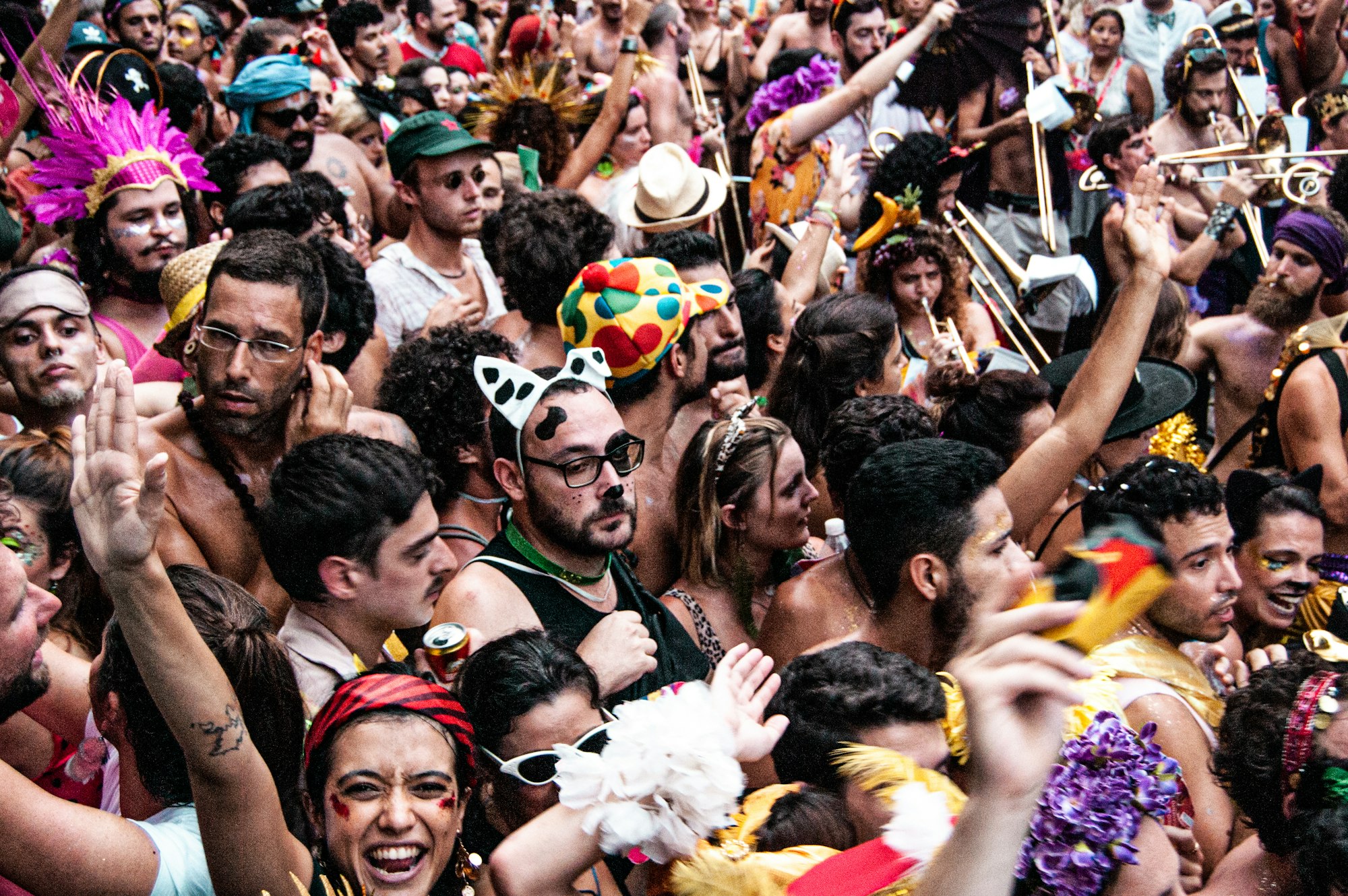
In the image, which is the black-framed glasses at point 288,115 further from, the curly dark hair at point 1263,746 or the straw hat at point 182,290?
the curly dark hair at point 1263,746

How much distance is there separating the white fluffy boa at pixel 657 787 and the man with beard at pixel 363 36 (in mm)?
6474

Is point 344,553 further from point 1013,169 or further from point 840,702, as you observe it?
point 1013,169

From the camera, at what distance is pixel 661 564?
414cm

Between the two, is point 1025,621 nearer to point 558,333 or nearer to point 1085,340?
point 558,333

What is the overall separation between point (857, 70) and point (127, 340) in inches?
208

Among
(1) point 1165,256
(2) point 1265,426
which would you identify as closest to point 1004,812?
(1) point 1165,256

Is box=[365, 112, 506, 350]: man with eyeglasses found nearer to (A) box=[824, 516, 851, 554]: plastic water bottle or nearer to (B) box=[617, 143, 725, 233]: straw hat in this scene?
(B) box=[617, 143, 725, 233]: straw hat

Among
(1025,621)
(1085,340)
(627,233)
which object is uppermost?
(1025,621)

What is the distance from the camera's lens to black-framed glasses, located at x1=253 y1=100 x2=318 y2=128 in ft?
19.2

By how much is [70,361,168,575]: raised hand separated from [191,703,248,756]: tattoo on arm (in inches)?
11.2

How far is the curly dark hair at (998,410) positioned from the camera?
14.9 feet

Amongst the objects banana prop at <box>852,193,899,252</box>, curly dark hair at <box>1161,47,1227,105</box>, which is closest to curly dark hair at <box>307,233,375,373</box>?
banana prop at <box>852,193,899,252</box>

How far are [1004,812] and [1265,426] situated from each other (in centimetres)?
428

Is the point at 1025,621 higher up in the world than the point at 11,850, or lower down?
higher up
